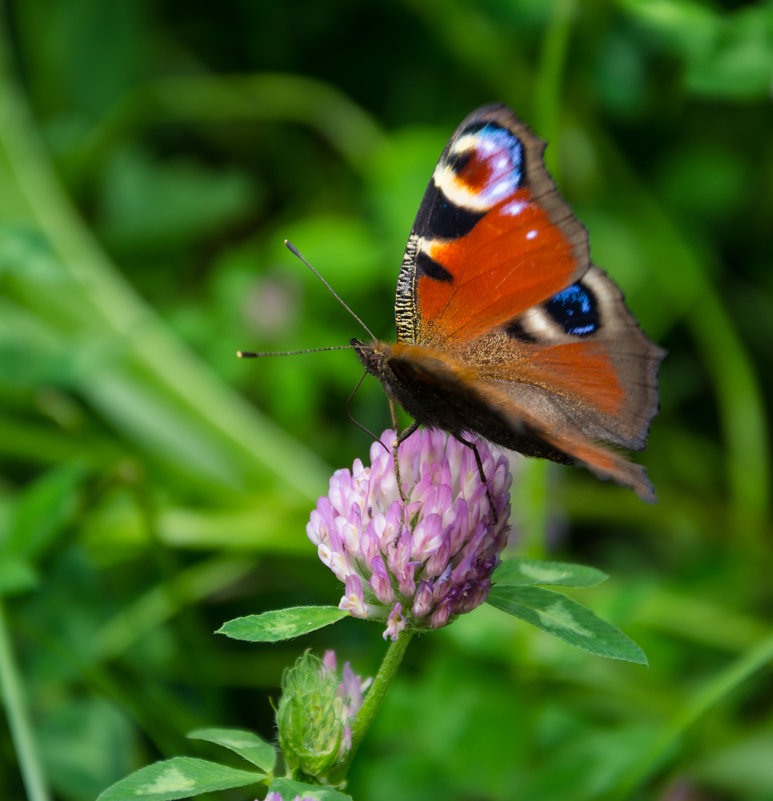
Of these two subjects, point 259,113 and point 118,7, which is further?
point 118,7

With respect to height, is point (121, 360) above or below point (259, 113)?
below

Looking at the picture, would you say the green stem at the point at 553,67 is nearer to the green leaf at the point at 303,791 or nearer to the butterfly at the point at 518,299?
the butterfly at the point at 518,299

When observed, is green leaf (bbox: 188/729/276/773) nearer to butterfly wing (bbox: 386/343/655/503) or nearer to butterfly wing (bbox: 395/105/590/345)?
butterfly wing (bbox: 386/343/655/503)

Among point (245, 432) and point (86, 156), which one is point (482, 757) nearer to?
point (245, 432)

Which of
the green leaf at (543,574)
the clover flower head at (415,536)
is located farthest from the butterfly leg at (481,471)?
the green leaf at (543,574)

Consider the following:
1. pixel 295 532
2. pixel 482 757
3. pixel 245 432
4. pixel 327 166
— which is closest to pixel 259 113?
pixel 327 166

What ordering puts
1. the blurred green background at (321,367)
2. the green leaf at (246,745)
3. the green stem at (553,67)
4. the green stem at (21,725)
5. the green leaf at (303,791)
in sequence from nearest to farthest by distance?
1. the green leaf at (303,791)
2. the green leaf at (246,745)
3. the green stem at (21,725)
4. the blurred green background at (321,367)
5. the green stem at (553,67)
